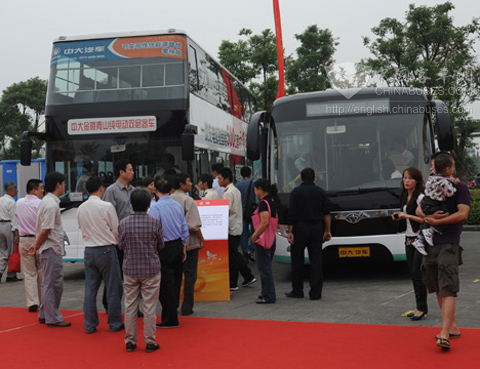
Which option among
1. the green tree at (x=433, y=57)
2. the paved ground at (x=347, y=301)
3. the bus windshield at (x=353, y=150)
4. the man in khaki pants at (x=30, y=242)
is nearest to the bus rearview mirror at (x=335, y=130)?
the bus windshield at (x=353, y=150)

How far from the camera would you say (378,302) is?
27.6 feet

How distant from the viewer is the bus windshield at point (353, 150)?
10102 millimetres

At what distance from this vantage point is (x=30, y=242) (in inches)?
365

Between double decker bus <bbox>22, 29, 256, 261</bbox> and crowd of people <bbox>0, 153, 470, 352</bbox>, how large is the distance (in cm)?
150

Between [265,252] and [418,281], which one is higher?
[265,252]

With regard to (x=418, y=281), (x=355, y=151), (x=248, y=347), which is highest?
(x=355, y=151)

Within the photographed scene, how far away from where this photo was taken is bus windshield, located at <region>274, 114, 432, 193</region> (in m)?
10.1

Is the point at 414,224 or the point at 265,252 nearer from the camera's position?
the point at 414,224

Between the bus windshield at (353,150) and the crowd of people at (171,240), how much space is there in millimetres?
1103

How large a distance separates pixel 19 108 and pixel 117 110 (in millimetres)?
43457

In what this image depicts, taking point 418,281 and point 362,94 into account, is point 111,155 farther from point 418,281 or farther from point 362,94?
point 418,281

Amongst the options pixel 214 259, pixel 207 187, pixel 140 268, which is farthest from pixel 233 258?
pixel 140 268

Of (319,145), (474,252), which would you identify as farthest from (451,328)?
(474,252)

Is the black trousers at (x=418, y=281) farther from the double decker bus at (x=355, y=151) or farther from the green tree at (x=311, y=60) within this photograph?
the green tree at (x=311, y=60)
